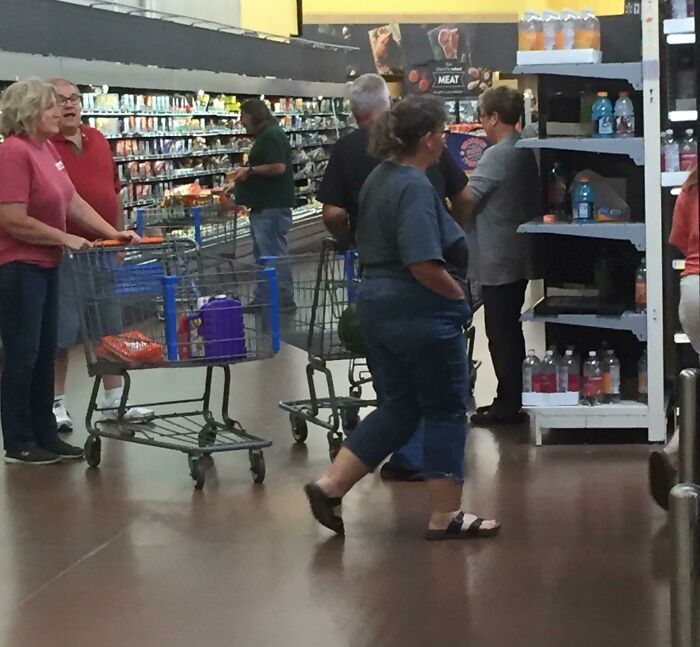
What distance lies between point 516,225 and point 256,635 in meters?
3.15

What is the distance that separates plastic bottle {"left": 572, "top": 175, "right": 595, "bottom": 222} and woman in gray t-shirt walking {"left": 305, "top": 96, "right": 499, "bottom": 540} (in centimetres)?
162

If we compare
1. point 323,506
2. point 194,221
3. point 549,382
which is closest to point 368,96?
point 549,382

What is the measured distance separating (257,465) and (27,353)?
1.19 meters

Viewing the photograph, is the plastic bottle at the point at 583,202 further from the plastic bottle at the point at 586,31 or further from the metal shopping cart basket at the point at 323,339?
the metal shopping cart basket at the point at 323,339

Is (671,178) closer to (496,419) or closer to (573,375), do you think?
(573,375)

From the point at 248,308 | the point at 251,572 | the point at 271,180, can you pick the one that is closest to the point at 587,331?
the point at 248,308

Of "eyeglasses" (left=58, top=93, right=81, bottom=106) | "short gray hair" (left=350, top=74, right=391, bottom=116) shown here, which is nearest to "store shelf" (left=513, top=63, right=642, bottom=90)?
"short gray hair" (left=350, top=74, right=391, bottom=116)

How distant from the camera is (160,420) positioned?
677 cm

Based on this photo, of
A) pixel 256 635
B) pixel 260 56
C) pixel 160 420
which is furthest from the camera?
pixel 260 56

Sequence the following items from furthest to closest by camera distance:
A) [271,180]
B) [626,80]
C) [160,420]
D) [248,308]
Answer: [271,180]
[160,420]
[626,80]
[248,308]

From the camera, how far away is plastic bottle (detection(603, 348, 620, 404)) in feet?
19.9

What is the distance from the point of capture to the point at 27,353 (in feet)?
19.0

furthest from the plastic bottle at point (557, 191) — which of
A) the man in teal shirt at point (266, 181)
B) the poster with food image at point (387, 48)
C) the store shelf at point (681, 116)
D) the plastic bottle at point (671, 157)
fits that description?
the poster with food image at point (387, 48)

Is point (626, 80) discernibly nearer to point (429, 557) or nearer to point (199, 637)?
point (429, 557)
